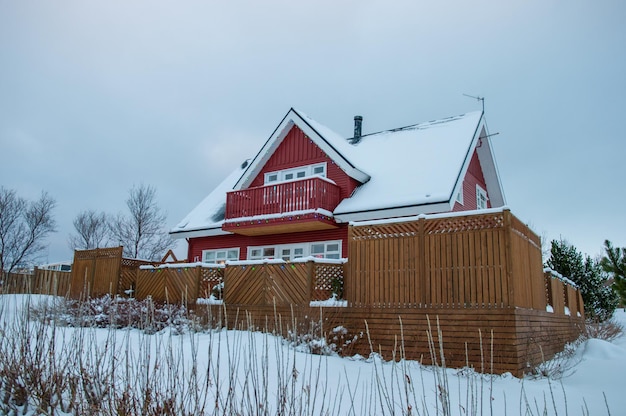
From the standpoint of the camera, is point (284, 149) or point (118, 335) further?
point (284, 149)

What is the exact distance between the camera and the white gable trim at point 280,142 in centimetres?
1706

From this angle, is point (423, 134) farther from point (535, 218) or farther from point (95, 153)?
point (95, 153)

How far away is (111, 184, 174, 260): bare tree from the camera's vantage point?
43.3 m

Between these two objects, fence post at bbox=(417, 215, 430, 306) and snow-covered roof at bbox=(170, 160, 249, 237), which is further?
snow-covered roof at bbox=(170, 160, 249, 237)

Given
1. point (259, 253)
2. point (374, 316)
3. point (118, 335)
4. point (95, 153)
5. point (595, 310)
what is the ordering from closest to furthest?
point (374, 316)
point (118, 335)
point (259, 253)
point (595, 310)
point (95, 153)

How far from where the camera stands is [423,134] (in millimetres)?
19453

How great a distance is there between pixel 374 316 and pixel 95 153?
134 feet

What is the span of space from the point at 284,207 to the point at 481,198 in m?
8.17

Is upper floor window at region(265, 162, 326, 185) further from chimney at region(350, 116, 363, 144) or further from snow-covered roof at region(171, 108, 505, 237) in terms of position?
chimney at region(350, 116, 363, 144)

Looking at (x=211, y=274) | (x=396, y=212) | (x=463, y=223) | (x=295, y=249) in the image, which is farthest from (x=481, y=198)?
(x=211, y=274)

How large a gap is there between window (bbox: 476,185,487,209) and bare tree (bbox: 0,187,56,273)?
1356 inches

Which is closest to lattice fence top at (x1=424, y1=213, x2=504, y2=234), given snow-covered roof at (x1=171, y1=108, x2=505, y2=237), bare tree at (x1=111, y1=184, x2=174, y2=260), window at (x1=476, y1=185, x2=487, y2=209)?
snow-covered roof at (x1=171, y1=108, x2=505, y2=237)

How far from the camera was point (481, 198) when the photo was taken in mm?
19594

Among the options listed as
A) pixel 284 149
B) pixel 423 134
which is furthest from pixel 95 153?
pixel 423 134
